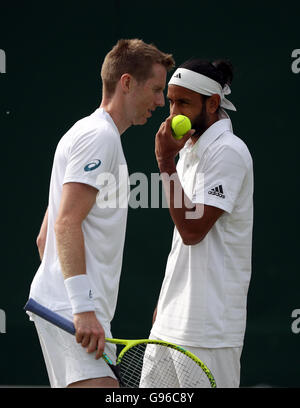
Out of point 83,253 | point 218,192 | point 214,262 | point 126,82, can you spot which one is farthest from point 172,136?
→ point 83,253

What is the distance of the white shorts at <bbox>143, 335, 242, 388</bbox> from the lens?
3277 millimetres

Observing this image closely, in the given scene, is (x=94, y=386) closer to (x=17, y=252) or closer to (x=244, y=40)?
(x=17, y=252)

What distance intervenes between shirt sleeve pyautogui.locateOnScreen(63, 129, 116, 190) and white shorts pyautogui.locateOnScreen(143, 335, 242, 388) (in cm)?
99

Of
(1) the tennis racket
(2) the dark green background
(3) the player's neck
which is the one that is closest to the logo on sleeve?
(3) the player's neck

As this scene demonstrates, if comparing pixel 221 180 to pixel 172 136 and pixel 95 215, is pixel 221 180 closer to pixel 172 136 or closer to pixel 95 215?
pixel 172 136

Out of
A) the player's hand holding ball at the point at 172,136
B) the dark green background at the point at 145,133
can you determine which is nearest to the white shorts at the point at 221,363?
the player's hand holding ball at the point at 172,136

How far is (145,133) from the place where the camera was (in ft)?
16.3

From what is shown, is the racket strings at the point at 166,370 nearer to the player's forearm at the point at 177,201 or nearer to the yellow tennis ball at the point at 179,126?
the player's forearm at the point at 177,201

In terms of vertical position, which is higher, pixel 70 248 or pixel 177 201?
pixel 177 201

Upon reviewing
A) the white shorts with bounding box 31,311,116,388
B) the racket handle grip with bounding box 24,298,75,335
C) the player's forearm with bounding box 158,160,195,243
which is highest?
the player's forearm with bounding box 158,160,195,243

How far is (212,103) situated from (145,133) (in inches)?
58.8

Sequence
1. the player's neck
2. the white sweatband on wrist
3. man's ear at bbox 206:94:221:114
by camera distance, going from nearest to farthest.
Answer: the white sweatband on wrist
the player's neck
man's ear at bbox 206:94:221:114

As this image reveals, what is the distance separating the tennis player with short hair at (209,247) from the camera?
3.27 m

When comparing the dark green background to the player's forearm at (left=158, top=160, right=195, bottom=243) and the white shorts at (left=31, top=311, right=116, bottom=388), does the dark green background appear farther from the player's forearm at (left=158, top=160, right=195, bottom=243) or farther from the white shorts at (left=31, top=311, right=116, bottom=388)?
the white shorts at (left=31, top=311, right=116, bottom=388)
